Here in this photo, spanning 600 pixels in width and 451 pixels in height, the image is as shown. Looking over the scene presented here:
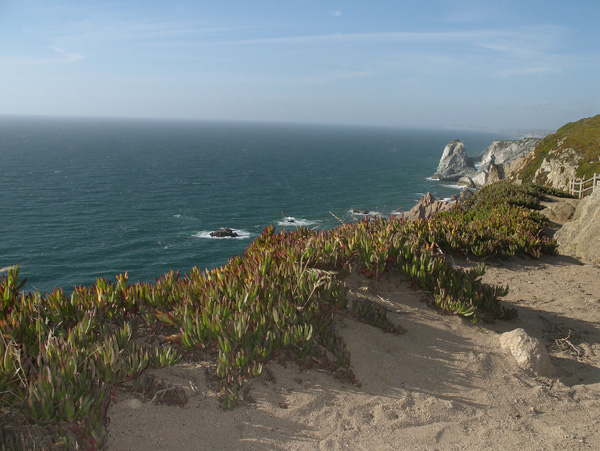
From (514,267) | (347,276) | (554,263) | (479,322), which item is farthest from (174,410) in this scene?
(554,263)

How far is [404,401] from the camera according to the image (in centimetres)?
495

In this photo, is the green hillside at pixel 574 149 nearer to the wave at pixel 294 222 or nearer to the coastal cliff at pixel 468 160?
the wave at pixel 294 222

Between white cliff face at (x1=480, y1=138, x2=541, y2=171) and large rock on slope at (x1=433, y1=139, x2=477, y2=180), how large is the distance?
6353 mm

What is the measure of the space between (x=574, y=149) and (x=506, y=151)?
78029 mm

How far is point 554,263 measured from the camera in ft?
35.7

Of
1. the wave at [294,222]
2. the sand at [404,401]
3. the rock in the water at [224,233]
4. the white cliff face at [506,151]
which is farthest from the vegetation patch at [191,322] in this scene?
the white cliff face at [506,151]

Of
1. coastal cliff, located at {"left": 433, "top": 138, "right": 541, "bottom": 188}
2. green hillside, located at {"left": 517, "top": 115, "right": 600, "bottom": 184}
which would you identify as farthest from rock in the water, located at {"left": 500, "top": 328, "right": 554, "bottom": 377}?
coastal cliff, located at {"left": 433, "top": 138, "right": 541, "bottom": 188}

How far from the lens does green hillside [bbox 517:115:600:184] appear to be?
39125 mm

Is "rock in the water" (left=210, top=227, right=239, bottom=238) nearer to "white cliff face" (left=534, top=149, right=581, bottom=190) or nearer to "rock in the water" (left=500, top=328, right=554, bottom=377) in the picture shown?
"white cliff face" (left=534, top=149, right=581, bottom=190)

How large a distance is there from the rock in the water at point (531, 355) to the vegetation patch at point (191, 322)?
0.80 meters

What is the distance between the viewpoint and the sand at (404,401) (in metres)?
4.28

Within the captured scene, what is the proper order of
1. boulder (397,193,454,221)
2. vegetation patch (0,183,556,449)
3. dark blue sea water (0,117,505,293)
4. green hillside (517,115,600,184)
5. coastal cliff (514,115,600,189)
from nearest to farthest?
1. vegetation patch (0,183,556,449)
2. boulder (397,193,454,221)
3. coastal cliff (514,115,600,189)
4. green hillside (517,115,600,184)
5. dark blue sea water (0,117,505,293)

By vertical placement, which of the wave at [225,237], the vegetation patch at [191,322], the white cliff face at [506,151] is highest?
the white cliff face at [506,151]

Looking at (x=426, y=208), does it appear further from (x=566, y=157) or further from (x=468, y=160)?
(x=468, y=160)
